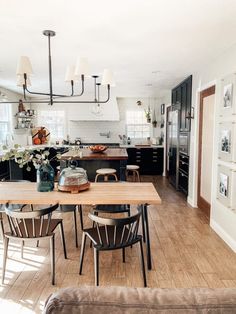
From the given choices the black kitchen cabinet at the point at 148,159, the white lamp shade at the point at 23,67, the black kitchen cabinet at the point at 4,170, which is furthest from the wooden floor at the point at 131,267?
the black kitchen cabinet at the point at 148,159

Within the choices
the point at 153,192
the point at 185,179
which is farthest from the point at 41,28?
the point at 185,179

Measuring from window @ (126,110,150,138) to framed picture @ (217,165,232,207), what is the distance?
502 cm

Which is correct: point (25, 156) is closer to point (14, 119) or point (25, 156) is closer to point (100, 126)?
point (14, 119)

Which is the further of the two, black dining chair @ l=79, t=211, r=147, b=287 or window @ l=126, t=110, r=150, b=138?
window @ l=126, t=110, r=150, b=138

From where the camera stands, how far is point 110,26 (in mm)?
2426

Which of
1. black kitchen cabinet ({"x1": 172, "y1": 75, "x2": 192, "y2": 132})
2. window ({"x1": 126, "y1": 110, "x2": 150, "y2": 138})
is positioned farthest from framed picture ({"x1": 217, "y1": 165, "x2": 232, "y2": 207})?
window ({"x1": 126, "y1": 110, "x2": 150, "y2": 138})

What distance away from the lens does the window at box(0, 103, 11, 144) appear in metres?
6.20

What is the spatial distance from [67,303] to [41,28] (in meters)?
2.51

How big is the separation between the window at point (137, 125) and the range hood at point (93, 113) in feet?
1.91

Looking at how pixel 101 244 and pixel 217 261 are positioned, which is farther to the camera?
pixel 217 261

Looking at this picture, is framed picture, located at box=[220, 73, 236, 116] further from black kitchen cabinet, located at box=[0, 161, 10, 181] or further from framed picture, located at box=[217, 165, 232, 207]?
black kitchen cabinet, located at box=[0, 161, 10, 181]

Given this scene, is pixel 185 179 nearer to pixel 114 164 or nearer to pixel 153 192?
pixel 114 164

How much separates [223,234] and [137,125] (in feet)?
17.9

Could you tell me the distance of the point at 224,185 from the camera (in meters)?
3.21
